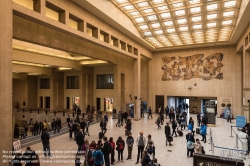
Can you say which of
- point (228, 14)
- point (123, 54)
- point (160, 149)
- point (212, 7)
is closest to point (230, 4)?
point (212, 7)

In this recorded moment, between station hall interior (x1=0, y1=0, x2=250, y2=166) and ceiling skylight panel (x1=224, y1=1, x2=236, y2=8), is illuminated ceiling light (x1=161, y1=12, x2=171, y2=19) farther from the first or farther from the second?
ceiling skylight panel (x1=224, y1=1, x2=236, y2=8)

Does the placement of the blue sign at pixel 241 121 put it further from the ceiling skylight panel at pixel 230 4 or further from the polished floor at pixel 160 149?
the ceiling skylight panel at pixel 230 4

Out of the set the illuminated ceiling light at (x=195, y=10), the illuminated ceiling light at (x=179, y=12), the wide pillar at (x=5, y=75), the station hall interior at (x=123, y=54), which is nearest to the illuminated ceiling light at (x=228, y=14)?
the station hall interior at (x=123, y=54)

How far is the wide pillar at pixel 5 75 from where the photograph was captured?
6965 mm

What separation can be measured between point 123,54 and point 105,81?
8835 millimetres

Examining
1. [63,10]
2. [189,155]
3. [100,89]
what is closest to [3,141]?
[63,10]

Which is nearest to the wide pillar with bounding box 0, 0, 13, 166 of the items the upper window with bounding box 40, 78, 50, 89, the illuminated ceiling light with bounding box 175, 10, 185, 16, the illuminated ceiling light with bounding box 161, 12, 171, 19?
the illuminated ceiling light with bounding box 161, 12, 171, 19

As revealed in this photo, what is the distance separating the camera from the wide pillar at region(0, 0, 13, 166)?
6965 millimetres

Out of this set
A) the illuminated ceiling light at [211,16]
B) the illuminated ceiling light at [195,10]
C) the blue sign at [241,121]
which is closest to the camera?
the illuminated ceiling light at [195,10]

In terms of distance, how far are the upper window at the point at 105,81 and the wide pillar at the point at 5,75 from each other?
18007 mm

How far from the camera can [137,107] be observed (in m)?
20.7

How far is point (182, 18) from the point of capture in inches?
596

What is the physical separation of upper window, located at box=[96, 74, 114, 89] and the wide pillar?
18.0 metres

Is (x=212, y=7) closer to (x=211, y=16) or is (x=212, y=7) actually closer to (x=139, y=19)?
(x=211, y=16)
